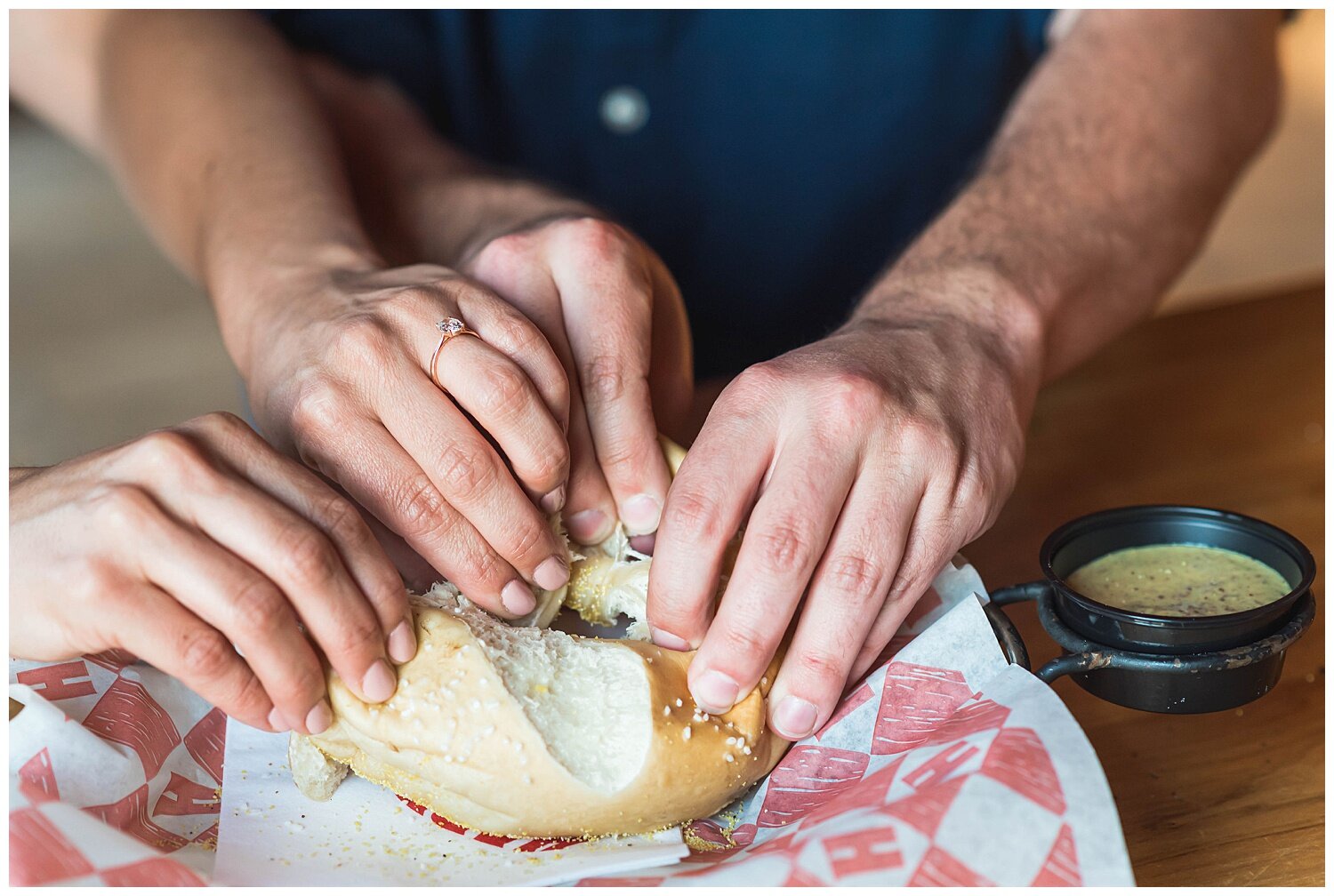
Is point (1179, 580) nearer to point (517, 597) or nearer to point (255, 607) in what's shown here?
point (517, 597)

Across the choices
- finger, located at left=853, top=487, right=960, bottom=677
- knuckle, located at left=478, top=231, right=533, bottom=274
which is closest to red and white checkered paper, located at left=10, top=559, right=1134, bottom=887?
finger, located at left=853, top=487, right=960, bottom=677

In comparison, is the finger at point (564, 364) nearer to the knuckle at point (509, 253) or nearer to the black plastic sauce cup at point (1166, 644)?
the knuckle at point (509, 253)

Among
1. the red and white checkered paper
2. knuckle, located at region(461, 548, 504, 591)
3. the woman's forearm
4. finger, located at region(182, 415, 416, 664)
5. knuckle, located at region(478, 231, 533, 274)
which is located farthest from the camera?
the woman's forearm

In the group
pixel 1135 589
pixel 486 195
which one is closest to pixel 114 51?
pixel 486 195

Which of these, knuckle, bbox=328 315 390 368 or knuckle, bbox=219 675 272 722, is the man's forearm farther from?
knuckle, bbox=219 675 272 722

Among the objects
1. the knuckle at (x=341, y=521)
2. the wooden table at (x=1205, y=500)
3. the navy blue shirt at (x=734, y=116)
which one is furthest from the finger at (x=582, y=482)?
the navy blue shirt at (x=734, y=116)

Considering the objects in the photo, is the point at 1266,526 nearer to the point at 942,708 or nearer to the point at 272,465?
the point at 942,708
